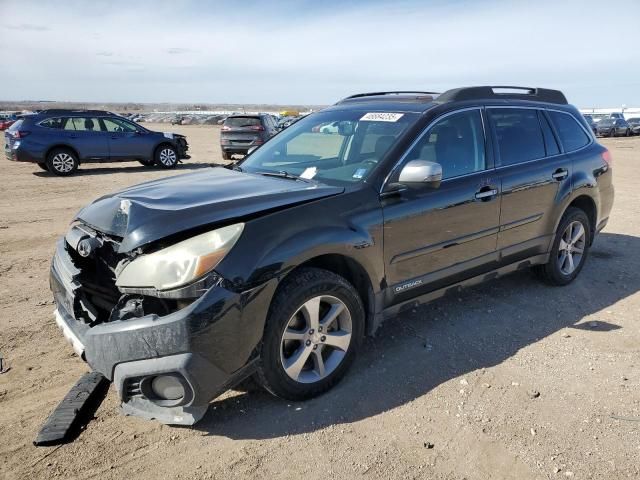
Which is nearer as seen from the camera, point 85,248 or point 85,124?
point 85,248

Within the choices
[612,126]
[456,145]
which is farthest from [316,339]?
[612,126]

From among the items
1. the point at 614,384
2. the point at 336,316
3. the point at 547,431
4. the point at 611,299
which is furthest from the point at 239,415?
the point at 611,299

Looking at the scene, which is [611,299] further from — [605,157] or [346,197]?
[346,197]

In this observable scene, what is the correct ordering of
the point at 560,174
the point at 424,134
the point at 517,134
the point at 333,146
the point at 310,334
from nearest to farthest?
the point at 310,334 < the point at 424,134 < the point at 333,146 < the point at 517,134 < the point at 560,174

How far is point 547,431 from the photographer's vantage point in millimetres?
2922

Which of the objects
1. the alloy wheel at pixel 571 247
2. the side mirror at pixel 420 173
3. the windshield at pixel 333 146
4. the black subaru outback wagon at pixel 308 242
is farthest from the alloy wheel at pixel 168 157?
the side mirror at pixel 420 173

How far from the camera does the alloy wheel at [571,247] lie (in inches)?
199

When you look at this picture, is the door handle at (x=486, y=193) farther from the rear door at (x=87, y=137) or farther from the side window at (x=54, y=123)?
the side window at (x=54, y=123)

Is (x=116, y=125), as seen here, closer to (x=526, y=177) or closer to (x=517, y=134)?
(x=517, y=134)

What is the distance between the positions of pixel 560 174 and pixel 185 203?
11.4 ft

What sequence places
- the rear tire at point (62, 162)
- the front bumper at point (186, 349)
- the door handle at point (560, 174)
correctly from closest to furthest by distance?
the front bumper at point (186, 349)
the door handle at point (560, 174)
the rear tire at point (62, 162)

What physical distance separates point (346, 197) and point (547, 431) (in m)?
1.78

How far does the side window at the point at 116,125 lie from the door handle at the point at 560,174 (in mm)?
13374

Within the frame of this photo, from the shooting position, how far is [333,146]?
13.6ft
